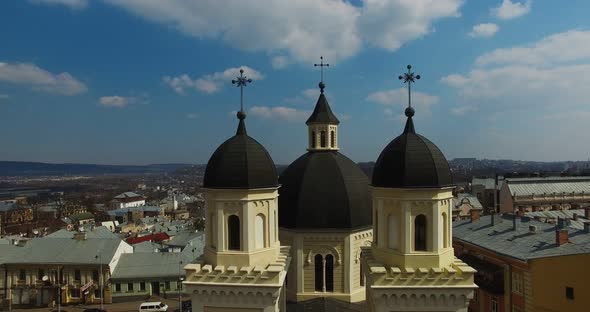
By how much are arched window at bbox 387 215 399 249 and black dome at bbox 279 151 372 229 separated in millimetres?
6647

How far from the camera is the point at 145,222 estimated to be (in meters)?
102

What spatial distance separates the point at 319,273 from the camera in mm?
23719

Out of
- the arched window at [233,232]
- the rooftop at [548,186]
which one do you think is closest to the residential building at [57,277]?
the arched window at [233,232]

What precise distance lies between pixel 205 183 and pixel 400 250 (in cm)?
762

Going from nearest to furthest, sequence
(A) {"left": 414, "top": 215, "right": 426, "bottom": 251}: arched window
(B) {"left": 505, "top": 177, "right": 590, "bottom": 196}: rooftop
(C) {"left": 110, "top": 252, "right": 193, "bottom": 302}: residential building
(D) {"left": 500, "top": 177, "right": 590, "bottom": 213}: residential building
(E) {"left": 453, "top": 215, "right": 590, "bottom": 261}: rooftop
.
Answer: (A) {"left": 414, "top": 215, "right": 426, "bottom": 251}: arched window
(E) {"left": 453, "top": 215, "right": 590, "bottom": 261}: rooftop
(C) {"left": 110, "top": 252, "right": 193, "bottom": 302}: residential building
(D) {"left": 500, "top": 177, "right": 590, "bottom": 213}: residential building
(B) {"left": 505, "top": 177, "right": 590, "bottom": 196}: rooftop

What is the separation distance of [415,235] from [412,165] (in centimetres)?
252

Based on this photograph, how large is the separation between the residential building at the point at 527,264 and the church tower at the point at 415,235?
15582 millimetres

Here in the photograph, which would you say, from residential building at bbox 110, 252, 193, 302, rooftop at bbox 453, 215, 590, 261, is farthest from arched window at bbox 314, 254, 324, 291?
residential building at bbox 110, 252, 193, 302

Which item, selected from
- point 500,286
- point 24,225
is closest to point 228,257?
point 500,286

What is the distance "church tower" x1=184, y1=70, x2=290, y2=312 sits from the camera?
52.5 feet

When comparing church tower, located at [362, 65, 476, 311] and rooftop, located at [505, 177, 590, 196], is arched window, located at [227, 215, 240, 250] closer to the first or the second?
church tower, located at [362, 65, 476, 311]

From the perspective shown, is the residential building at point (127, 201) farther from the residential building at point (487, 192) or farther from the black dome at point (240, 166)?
the black dome at point (240, 166)

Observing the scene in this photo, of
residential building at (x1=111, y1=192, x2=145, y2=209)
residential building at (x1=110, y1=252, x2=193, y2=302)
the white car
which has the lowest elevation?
residential building at (x1=111, y1=192, x2=145, y2=209)

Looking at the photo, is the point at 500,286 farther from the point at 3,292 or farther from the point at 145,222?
the point at 145,222
